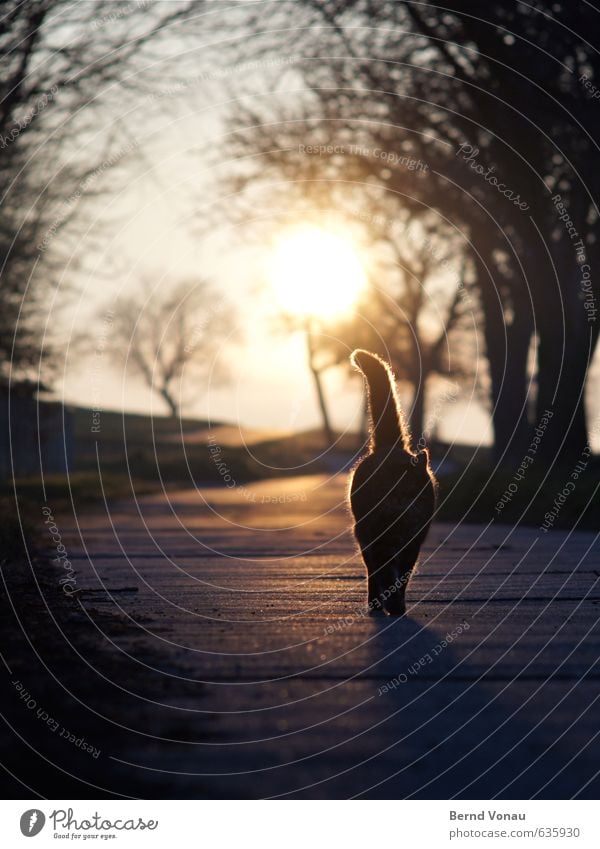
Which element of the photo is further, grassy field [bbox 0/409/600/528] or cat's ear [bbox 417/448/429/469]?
grassy field [bbox 0/409/600/528]

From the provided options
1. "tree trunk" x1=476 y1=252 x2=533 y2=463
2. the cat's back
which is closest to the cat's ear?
the cat's back

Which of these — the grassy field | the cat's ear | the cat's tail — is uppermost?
the cat's tail

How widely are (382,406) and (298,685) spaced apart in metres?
2.53

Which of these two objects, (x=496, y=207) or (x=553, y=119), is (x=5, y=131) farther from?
(x=496, y=207)

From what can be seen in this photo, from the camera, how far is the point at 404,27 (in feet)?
67.7

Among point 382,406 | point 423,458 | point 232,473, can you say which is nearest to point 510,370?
point 232,473

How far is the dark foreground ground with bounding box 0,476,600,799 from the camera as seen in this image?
4227 mm

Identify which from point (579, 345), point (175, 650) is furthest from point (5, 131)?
point (579, 345)

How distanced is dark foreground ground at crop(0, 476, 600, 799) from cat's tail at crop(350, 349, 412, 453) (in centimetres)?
103

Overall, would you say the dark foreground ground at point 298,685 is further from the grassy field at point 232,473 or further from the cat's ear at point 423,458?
the grassy field at point 232,473

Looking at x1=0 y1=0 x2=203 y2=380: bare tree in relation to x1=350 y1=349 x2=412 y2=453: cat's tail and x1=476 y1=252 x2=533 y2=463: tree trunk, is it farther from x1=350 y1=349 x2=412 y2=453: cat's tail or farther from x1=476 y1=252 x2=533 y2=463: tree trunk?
x1=476 y1=252 x2=533 y2=463: tree trunk

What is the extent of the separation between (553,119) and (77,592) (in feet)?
44.7

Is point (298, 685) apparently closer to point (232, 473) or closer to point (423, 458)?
point (423, 458)

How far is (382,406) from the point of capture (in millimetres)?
7703
